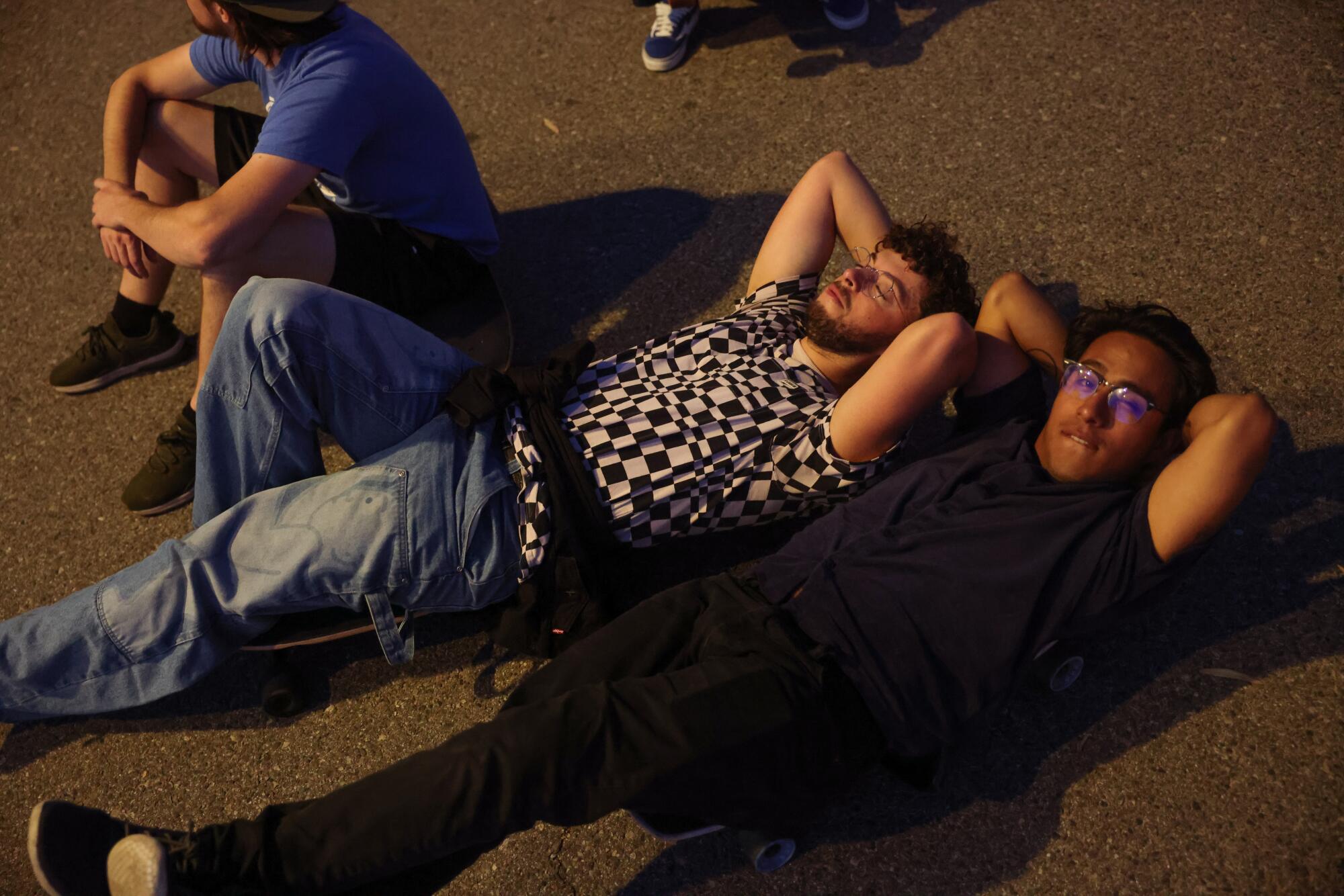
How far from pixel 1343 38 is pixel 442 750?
166 inches

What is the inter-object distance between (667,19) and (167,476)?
2.71 m

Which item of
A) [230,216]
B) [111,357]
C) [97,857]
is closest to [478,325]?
[230,216]

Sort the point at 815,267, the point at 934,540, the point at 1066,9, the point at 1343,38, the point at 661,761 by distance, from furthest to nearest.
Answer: the point at 1066,9 < the point at 1343,38 < the point at 815,267 < the point at 934,540 < the point at 661,761

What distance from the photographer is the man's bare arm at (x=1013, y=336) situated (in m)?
2.51

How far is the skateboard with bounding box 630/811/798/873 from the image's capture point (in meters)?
2.07

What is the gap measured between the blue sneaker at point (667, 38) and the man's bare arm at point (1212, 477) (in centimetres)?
273

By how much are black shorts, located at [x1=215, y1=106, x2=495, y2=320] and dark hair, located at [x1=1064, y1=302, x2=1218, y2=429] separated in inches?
72.7

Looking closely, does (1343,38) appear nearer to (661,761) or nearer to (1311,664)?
(1311,664)

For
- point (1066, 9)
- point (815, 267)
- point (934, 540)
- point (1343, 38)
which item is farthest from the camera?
point (1066, 9)

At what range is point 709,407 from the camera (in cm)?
246

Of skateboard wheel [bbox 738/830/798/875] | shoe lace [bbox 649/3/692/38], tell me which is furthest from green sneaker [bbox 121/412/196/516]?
shoe lace [bbox 649/3/692/38]

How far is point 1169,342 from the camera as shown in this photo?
2301 mm

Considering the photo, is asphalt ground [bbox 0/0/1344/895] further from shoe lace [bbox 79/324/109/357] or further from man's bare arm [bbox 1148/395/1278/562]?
man's bare arm [bbox 1148/395/1278/562]

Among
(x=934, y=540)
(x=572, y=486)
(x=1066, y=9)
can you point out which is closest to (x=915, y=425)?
(x=934, y=540)
